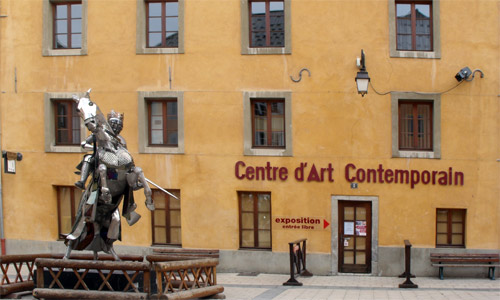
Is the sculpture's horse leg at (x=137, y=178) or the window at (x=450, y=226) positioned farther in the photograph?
the window at (x=450, y=226)

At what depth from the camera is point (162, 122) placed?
18.0m

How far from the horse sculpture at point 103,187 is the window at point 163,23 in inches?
232

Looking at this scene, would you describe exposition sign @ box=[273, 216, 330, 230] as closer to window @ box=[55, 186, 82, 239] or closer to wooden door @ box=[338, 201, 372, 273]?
wooden door @ box=[338, 201, 372, 273]

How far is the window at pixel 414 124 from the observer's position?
56.7 feet

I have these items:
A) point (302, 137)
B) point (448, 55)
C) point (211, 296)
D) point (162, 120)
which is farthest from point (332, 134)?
point (211, 296)

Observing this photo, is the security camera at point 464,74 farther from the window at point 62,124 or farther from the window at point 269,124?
the window at point 62,124

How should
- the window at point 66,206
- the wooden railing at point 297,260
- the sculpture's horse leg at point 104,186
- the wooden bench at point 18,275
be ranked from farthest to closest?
the window at point 66,206, the wooden railing at point 297,260, the wooden bench at point 18,275, the sculpture's horse leg at point 104,186

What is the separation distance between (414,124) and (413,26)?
2694 mm

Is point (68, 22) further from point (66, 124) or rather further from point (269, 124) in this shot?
point (269, 124)

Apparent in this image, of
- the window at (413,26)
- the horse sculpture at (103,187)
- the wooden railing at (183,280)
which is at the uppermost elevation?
the window at (413,26)

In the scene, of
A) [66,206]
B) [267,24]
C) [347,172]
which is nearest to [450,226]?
[347,172]

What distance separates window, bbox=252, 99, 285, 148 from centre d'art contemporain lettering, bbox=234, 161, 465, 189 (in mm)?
692

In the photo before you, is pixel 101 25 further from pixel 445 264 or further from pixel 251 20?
pixel 445 264

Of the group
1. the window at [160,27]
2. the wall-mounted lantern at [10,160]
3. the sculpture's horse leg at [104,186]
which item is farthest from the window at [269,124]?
the wall-mounted lantern at [10,160]
